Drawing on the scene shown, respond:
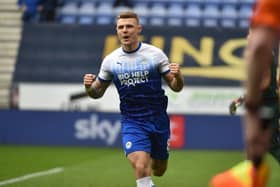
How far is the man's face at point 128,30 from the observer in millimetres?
8578

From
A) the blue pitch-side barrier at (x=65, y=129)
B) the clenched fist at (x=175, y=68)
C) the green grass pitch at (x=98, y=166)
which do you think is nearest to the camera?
the clenched fist at (x=175, y=68)

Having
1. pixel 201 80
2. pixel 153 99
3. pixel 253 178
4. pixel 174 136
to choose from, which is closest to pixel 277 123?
pixel 153 99

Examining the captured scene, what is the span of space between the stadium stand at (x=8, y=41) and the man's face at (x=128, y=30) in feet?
42.3

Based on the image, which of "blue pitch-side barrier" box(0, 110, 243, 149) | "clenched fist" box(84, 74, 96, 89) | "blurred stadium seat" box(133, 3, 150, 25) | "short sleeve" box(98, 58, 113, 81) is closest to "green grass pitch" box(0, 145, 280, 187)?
"blue pitch-side barrier" box(0, 110, 243, 149)

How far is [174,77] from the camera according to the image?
8477mm

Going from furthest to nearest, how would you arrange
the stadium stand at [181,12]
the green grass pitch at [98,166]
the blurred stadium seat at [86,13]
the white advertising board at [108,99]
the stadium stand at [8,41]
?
the blurred stadium seat at [86,13] → the stadium stand at [181,12] → the stadium stand at [8,41] → the white advertising board at [108,99] → the green grass pitch at [98,166]

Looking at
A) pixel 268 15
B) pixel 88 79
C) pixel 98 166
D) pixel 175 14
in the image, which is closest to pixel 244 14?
pixel 175 14

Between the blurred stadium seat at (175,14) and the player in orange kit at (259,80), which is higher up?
the player in orange kit at (259,80)

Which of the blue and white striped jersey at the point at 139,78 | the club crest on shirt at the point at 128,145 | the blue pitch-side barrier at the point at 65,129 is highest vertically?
the blue and white striped jersey at the point at 139,78

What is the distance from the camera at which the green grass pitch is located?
37.5 feet

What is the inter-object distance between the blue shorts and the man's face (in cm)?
83

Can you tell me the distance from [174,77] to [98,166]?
5.93 metres

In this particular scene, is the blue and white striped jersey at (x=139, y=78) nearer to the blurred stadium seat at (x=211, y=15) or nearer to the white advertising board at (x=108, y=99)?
the white advertising board at (x=108, y=99)

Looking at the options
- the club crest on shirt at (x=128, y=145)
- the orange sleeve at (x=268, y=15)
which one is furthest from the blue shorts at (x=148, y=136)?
the orange sleeve at (x=268, y=15)
